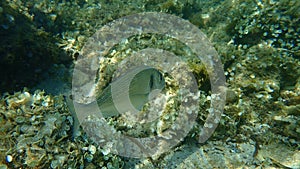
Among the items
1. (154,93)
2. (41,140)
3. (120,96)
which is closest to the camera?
(120,96)

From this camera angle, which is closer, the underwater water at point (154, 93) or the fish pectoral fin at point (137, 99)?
the fish pectoral fin at point (137, 99)

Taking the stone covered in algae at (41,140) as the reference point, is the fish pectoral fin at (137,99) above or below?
above

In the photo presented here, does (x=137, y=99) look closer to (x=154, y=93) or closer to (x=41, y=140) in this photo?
(x=154, y=93)

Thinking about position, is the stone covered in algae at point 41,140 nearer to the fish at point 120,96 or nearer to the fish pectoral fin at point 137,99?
the fish at point 120,96

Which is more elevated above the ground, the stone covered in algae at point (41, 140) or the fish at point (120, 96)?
the fish at point (120, 96)

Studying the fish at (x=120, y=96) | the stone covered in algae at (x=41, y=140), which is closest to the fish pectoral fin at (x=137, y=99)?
the fish at (x=120, y=96)

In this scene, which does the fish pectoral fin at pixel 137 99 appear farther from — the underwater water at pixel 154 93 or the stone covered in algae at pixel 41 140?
the stone covered in algae at pixel 41 140

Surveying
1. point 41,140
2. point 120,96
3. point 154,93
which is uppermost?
point 120,96

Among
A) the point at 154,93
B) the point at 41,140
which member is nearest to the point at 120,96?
the point at 154,93
